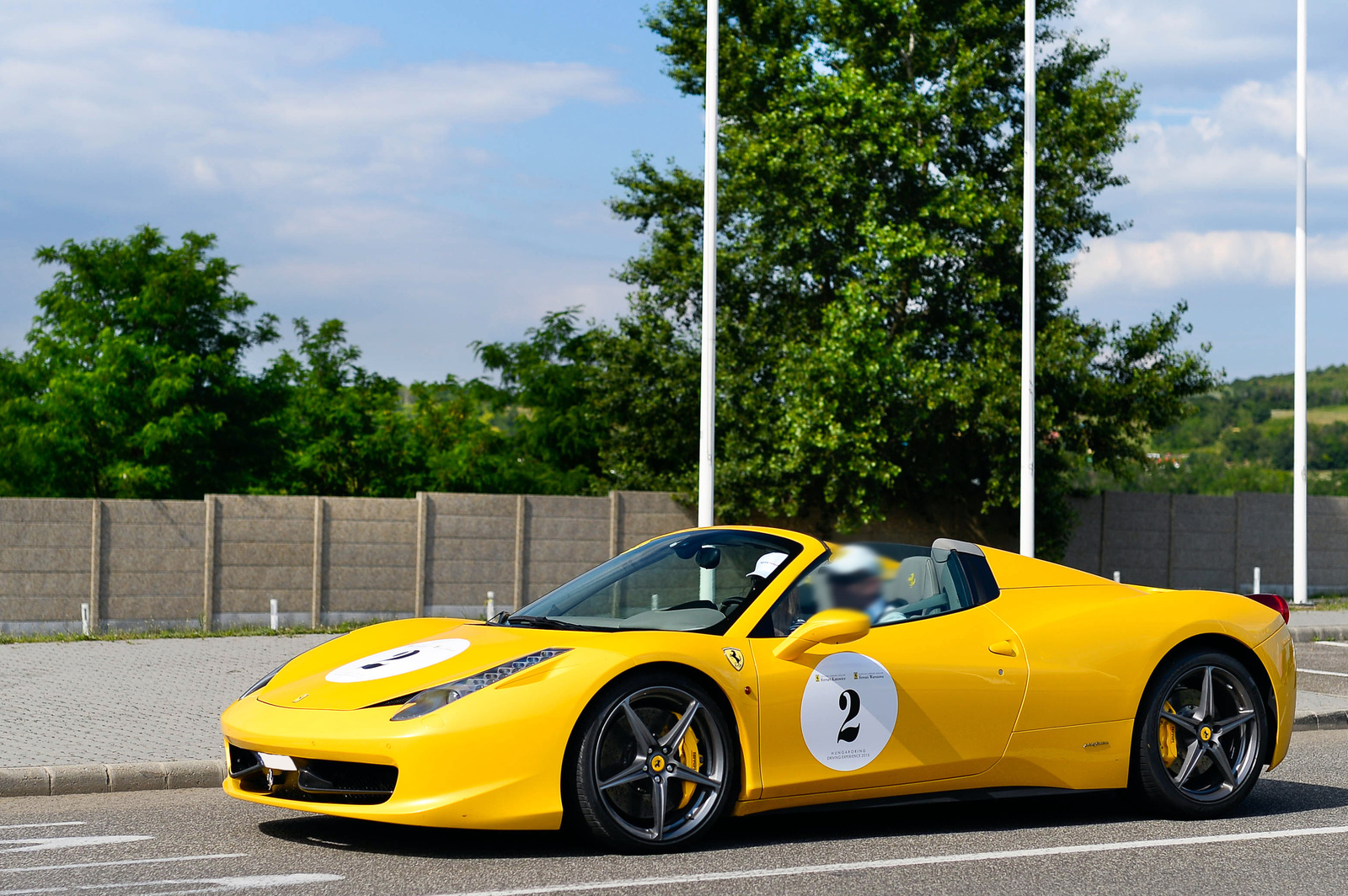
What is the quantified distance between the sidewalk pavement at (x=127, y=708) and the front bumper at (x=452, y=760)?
2637 mm

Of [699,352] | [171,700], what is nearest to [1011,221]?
[699,352]

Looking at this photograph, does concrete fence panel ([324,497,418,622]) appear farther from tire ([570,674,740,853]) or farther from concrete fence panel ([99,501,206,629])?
tire ([570,674,740,853])

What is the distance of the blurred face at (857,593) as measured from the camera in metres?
6.10

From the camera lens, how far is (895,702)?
19.3 feet

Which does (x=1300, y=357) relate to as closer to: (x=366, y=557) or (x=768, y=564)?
(x=366, y=557)

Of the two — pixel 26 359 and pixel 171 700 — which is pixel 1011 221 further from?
pixel 26 359

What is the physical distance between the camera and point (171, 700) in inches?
404

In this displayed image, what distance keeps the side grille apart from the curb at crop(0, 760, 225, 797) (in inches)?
88.3

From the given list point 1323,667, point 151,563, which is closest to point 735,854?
point 1323,667

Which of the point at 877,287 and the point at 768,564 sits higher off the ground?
the point at 877,287

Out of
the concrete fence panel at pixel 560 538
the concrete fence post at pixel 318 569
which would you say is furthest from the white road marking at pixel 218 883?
the concrete fence panel at pixel 560 538

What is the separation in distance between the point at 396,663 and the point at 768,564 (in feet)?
5.49

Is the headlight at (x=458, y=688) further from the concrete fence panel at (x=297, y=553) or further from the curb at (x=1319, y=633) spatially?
the curb at (x=1319, y=633)

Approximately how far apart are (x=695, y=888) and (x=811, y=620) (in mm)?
1250
